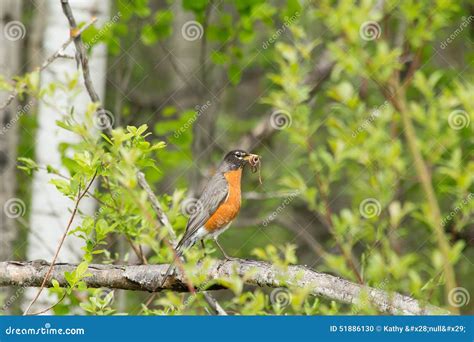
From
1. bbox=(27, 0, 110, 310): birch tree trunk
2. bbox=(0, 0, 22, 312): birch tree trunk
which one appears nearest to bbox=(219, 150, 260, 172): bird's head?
bbox=(27, 0, 110, 310): birch tree trunk

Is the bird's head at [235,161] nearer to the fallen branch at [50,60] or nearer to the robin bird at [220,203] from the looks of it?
the robin bird at [220,203]

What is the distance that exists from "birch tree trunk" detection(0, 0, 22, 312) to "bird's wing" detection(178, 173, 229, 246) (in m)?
2.12

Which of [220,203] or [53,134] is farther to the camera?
[53,134]

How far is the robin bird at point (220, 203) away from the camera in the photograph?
225 inches

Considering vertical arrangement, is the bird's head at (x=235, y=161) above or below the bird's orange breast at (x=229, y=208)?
above

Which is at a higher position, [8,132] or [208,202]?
[8,132]

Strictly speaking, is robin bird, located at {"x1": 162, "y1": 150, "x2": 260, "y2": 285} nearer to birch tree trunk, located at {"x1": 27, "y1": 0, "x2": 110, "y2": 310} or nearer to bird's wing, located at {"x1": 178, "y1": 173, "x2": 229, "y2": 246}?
bird's wing, located at {"x1": 178, "y1": 173, "x2": 229, "y2": 246}

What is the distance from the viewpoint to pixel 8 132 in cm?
761

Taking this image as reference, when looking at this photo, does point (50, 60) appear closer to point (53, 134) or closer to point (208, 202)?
point (208, 202)

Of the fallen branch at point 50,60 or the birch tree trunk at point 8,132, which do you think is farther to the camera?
the birch tree trunk at point 8,132

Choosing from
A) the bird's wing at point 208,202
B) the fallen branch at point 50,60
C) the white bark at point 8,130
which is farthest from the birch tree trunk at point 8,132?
the fallen branch at point 50,60

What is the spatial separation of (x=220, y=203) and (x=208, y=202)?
0.45ft

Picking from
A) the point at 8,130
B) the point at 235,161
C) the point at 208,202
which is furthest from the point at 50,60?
the point at 8,130

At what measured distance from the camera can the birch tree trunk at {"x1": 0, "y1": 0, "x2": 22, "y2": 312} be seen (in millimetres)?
7496
